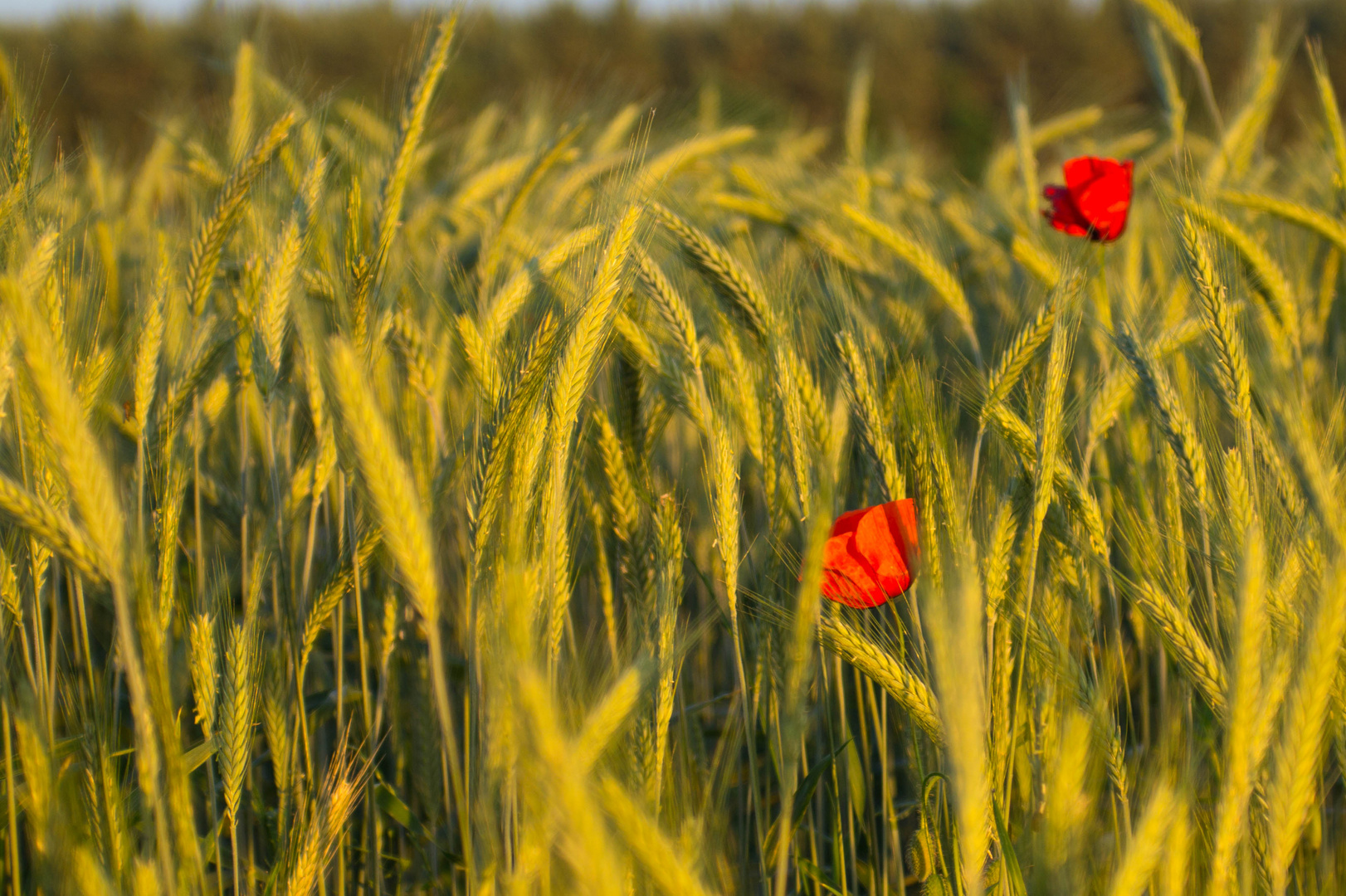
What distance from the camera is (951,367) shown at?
2.08 meters

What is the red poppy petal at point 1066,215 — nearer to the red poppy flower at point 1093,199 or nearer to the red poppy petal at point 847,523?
the red poppy flower at point 1093,199

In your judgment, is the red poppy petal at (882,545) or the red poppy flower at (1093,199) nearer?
the red poppy petal at (882,545)

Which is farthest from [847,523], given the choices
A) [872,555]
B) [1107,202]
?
[1107,202]

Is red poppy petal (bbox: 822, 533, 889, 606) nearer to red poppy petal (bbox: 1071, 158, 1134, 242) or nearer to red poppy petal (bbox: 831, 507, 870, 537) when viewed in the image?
red poppy petal (bbox: 831, 507, 870, 537)

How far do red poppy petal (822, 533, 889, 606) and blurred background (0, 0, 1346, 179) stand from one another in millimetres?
9465

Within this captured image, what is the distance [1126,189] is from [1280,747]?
1150 millimetres

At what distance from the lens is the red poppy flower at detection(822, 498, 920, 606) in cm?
100

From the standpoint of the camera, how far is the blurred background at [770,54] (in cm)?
1034

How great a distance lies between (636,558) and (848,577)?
1.19ft

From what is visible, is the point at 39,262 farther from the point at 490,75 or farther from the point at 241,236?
the point at 490,75

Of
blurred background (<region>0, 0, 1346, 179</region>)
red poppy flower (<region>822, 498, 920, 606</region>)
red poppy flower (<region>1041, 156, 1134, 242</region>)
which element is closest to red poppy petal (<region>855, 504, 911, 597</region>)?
red poppy flower (<region>822, 498, 920, 606</region>)

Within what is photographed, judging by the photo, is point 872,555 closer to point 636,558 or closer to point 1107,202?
point 636,558

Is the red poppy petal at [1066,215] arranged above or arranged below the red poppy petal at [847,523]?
above

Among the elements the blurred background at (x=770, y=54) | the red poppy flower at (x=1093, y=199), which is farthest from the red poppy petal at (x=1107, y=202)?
the blurred background at (x=770, y=54)
